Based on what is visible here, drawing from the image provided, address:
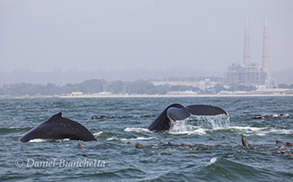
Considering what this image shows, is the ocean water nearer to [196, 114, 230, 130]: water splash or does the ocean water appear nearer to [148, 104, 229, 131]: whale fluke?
[148, 104, 229, 131]: whale fluke

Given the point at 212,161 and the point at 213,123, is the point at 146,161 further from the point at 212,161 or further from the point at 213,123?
the point at 213,123

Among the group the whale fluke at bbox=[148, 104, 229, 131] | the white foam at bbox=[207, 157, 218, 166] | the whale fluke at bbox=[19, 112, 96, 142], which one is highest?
the whale fluke at bbox=[148, 104, 229, 131]

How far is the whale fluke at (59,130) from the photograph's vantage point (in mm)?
13375

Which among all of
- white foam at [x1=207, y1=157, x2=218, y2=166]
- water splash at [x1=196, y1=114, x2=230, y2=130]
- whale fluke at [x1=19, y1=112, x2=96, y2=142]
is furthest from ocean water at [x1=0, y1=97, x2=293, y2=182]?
water splash at [x1=196, y1=114, x2=230, y2=130]

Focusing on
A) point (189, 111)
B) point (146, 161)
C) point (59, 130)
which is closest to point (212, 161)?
point (146, 161)

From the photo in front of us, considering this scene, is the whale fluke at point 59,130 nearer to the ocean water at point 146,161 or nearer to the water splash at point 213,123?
the ocean water at point 146,161

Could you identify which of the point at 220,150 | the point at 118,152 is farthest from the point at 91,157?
the point at 220,150

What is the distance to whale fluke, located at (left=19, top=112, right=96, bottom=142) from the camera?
13.4 meters

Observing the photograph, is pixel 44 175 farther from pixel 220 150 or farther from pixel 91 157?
pixel 220 150

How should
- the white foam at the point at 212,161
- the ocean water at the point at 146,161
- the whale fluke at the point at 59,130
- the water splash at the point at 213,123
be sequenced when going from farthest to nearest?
the water splash at the point at 213,123 < the whale fluke at the point at 59,130 < the white foam at the point at 212,161 < the ocean water at the point at 146,161

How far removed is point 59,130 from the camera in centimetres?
1362

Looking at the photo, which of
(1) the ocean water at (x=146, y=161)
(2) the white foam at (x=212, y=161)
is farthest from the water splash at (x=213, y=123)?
(2) the white foam at (x=212, y=161)

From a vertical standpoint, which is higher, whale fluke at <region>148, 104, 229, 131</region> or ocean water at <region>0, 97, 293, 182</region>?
whale fluke at <region>148, 104, 229, 131</region>

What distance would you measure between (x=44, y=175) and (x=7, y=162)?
1.90 m
